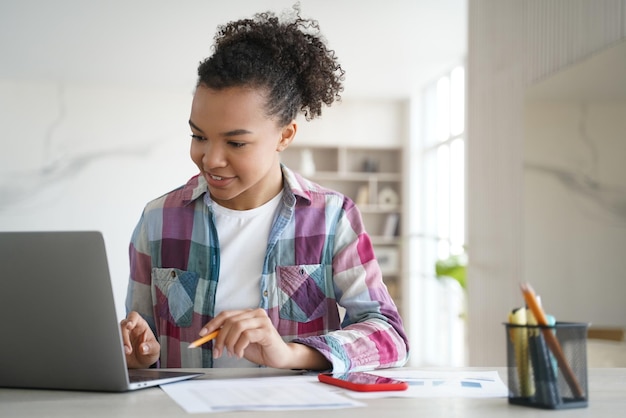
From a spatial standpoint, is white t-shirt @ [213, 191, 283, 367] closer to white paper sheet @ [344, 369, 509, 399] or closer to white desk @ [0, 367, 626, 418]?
white paper sheet @ [344, 369, 509, 399]

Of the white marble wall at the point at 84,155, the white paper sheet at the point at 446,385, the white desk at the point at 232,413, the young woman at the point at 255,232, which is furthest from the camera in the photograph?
the white marble wall at the point at 84,155

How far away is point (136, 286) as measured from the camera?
5.38 feet

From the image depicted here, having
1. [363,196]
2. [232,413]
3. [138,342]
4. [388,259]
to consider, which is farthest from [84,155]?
[232,413]

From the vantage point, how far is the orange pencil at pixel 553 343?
98cm

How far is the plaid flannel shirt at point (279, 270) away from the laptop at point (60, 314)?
1.59ft

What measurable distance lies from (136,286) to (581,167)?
1.77m

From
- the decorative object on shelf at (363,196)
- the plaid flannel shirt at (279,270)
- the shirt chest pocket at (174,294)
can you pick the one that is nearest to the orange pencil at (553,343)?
the plaid flannel shirt at (279,270)

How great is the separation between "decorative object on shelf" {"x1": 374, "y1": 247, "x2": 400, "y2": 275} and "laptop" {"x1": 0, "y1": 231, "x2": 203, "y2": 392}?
6.99 meters

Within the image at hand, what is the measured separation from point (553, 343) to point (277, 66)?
83cm

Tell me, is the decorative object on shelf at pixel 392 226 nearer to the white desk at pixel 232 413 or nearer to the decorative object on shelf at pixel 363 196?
the decorative object on shelf at pixel 363 196

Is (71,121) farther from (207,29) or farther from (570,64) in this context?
(570,64)

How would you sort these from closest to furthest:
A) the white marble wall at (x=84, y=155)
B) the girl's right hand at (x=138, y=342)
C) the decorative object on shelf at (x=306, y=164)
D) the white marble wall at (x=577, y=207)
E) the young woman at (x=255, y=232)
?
the girl's right hand at (x=138, y=342) → the young woman at (x=255, y=232) → the white marble wall at (x=577, y=207) → the white marble wall at (x=84, y=155) → the decorative object on shelf at (x=306, y=164)

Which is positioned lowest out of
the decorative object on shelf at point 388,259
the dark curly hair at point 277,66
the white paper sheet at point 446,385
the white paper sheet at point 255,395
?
the white paper sheet at point 255,395

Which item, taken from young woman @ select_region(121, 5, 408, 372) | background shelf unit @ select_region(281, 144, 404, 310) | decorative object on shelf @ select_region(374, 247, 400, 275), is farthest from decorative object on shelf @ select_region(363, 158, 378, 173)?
young woman @ select_region(121, 5, 408, 372)
